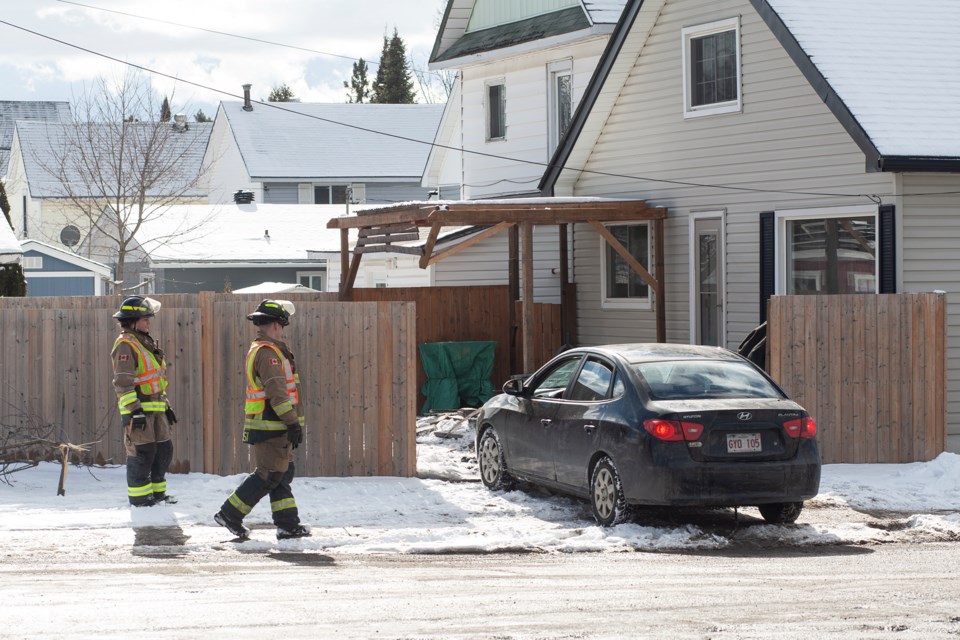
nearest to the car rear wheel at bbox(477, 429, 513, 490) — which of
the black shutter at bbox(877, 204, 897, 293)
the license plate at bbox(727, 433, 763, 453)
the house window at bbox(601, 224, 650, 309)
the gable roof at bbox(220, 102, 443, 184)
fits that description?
the license plate at bbox(727, 433, 763, 453)

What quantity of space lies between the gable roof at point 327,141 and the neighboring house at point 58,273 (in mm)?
13139

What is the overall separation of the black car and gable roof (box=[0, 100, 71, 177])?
2662 inches

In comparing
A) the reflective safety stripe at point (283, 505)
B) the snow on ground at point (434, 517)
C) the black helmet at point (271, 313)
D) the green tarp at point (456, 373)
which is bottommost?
the snow on ground at point (434, 517)

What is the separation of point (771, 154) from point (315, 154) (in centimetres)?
3680

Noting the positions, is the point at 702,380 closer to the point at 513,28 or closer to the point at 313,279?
the point at 513,28

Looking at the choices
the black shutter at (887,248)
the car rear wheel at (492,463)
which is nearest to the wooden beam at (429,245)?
the car rear wheel at (492,463)

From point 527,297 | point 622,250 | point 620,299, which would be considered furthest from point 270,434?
point 620,299

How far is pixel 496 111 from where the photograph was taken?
2581cm

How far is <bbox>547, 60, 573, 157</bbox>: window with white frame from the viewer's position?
24031mm

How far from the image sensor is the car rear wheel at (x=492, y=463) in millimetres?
12812

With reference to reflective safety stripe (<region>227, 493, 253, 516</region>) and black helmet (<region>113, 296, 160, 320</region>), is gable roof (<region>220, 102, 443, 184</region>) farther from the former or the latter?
reflective safety stripe (<region>227, 493, 253, 516</region>)

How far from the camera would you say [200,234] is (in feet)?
131

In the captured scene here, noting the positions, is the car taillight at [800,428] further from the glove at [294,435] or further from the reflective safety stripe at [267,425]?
the reflective safety stripe at [267,425]

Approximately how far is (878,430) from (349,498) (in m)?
5.79
